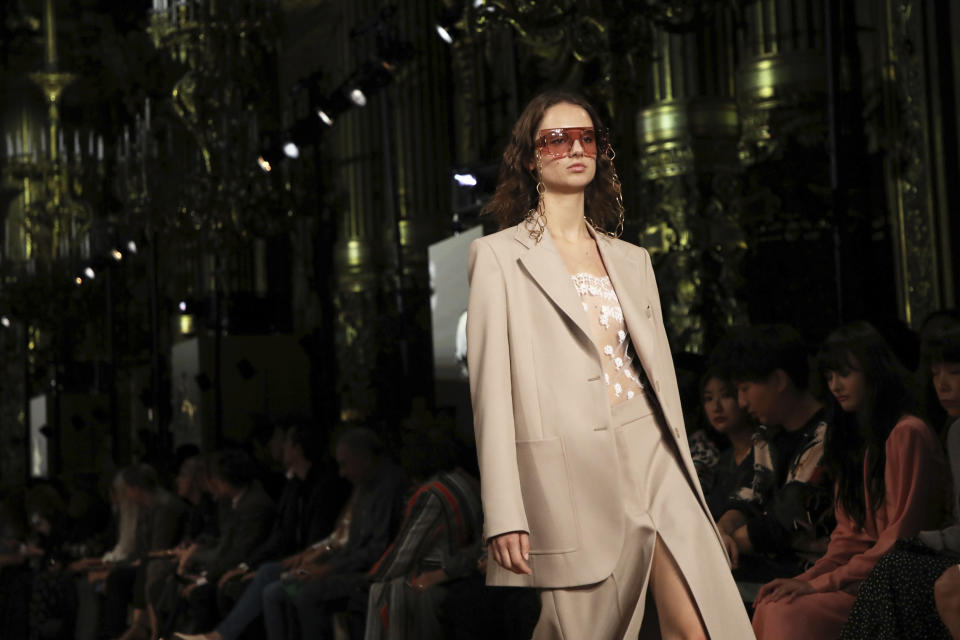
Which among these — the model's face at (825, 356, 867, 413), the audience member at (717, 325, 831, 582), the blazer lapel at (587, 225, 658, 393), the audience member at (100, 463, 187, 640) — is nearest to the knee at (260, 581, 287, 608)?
the audience member at (100, 463, 187, 640)

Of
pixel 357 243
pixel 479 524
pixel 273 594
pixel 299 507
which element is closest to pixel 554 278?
pixel 479 524

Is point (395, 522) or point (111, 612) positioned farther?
point (111, 612)

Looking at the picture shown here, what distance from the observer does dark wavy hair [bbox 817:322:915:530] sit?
4469 mm

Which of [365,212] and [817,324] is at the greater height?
[365,212]

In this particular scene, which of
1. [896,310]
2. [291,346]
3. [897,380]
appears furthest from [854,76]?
[291,346]

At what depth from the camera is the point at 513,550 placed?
325 centimetres

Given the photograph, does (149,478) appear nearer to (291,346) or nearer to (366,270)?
(291,346)

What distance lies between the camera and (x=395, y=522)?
7359mm

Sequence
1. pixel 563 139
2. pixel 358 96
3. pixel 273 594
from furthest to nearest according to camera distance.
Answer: pixel 358 96, pixel 273 594, pixel 563 139

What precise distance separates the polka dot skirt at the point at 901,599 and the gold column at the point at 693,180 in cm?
418

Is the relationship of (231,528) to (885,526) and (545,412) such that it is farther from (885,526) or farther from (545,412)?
(545,412)

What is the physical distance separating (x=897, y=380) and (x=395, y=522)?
333 cm

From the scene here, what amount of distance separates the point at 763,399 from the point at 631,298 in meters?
1.71

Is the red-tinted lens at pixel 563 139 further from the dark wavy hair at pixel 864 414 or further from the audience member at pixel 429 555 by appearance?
the audience member at pixel 429 555
